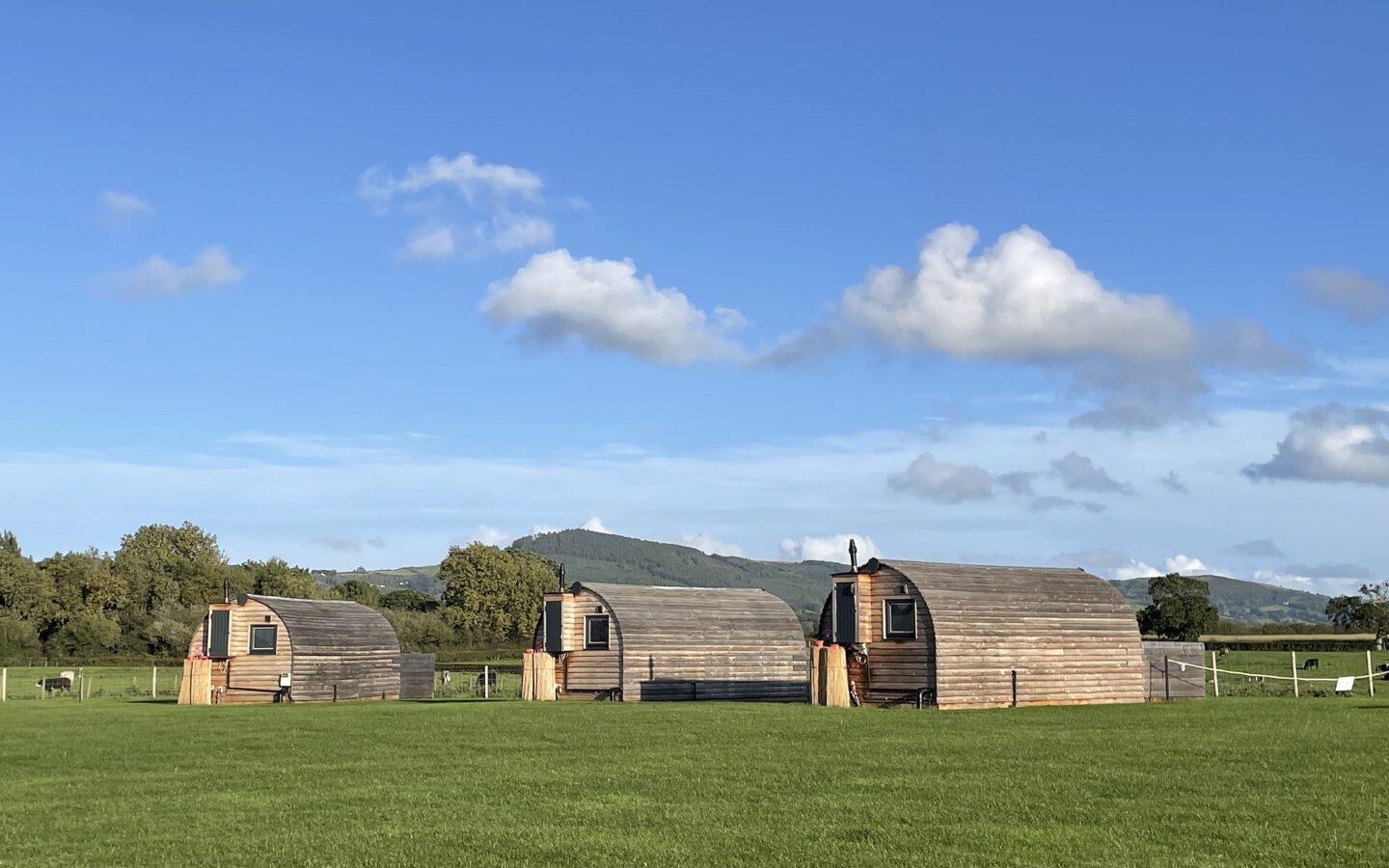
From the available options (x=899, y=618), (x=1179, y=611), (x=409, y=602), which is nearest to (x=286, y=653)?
(x=899, y=618)

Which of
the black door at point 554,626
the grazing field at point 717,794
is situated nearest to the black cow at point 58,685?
the black door at point 554,626

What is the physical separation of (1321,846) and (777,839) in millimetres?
5229

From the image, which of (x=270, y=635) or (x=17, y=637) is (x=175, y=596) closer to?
(x=17, y=637)

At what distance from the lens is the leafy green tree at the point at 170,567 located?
4823 inches

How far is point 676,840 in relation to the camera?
15.0 metres

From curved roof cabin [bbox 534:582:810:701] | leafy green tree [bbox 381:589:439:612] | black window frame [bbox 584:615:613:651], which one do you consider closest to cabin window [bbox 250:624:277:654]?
Result: curved roof cabin [bbox 534:582:810:701]

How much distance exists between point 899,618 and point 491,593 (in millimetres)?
97413

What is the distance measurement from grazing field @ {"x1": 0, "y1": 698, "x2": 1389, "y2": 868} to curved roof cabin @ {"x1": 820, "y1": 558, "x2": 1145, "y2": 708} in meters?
10.6

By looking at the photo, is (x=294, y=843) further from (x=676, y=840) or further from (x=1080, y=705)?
(x=1080, y=705)

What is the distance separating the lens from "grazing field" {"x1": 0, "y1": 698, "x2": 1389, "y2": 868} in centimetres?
1446

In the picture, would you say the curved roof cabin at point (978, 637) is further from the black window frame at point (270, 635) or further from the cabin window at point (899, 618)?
the black window frame at point (270, 635)

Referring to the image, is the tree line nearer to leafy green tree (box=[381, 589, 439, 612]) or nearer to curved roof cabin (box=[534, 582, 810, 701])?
leafy green tree (box=[381, 589, 439, 612])

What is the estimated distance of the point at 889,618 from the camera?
148 ft

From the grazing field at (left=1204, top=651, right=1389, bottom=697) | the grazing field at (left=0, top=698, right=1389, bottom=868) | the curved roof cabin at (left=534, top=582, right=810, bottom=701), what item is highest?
the curved roof cabin at (left=534, top=582, right=810, bottom=701)
